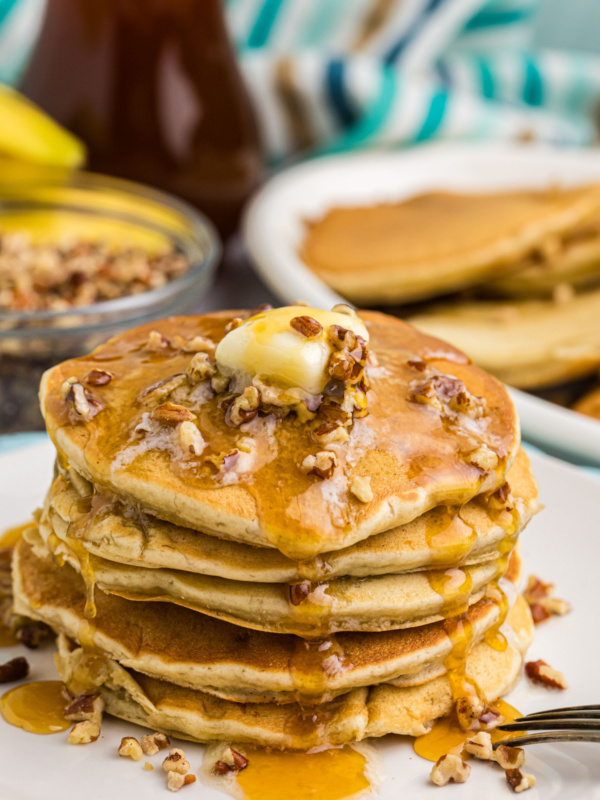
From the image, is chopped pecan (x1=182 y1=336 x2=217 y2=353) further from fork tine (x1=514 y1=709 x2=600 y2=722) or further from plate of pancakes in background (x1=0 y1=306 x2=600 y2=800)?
fork tine (x1=514 y1=709 x2=600 y2=722)

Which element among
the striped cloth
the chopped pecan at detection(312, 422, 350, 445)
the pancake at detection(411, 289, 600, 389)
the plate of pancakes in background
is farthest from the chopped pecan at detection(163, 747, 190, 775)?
the striped cloth

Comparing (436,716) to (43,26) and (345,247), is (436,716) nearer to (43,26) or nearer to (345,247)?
(345,247)

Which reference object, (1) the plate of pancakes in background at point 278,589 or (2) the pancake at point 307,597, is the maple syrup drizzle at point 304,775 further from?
(2) the pancake at point 307,597

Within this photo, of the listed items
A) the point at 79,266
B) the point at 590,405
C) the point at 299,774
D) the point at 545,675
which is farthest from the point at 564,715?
the point at 79,266

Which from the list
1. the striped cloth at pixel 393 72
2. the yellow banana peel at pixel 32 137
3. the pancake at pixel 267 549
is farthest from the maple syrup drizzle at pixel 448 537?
the striped cloth at pixel 393 72

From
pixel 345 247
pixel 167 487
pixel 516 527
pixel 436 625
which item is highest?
pixel 167 487

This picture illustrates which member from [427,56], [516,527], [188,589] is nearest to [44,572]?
[188,589]
